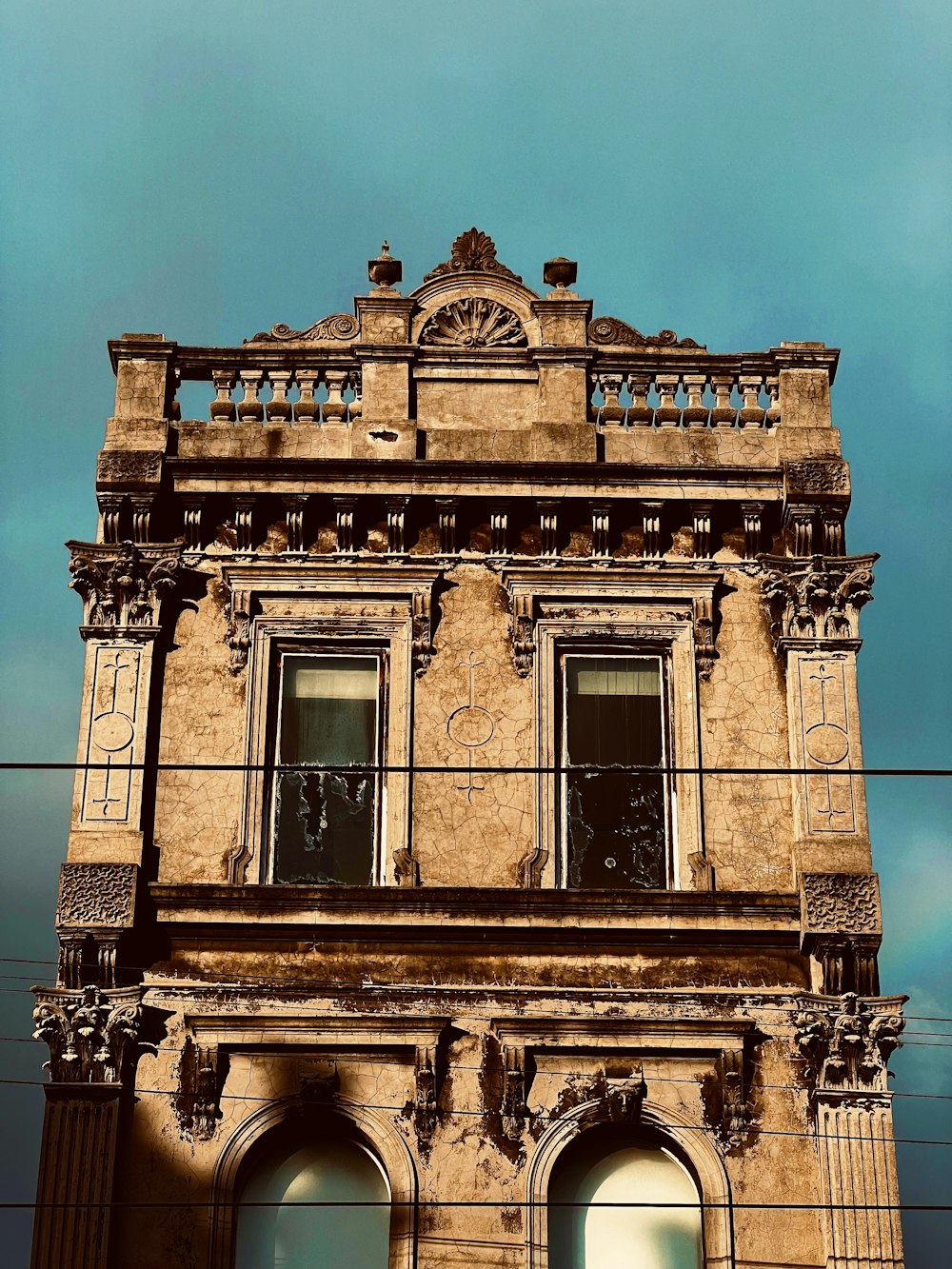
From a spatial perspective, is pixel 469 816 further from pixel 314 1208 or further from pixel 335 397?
pixel 335 397

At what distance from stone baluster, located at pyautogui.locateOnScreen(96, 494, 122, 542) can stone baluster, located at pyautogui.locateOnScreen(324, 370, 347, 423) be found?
2.45 m

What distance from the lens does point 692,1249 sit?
19906mm

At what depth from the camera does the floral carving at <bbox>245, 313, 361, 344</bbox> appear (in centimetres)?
2395

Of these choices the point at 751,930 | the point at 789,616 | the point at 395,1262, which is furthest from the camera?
the point at 789,616

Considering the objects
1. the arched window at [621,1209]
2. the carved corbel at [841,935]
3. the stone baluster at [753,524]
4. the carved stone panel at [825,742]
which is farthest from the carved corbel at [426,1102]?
the stone baluster at [753,524]

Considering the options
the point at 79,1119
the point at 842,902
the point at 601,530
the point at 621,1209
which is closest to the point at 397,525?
the point at 601,530

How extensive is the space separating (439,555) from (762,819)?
14.1ft

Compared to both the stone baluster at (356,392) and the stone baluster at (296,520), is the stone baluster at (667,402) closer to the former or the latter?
the stone baluster at (356,392)

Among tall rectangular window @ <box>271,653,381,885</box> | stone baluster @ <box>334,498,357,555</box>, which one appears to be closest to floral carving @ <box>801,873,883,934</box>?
tall rectangular window @ <box>271,653,381,885</box>

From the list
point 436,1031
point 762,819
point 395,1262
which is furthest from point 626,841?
point 395,1262

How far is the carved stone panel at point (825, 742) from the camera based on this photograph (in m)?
21.2

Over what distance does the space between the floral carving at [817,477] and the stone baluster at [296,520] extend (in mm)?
5007

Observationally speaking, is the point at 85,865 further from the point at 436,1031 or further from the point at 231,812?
the point at 436,1031

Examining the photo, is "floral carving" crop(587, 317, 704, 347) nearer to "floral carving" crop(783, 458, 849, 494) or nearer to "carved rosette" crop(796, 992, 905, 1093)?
"floral carving" crop(783, 458, 849, 494)
